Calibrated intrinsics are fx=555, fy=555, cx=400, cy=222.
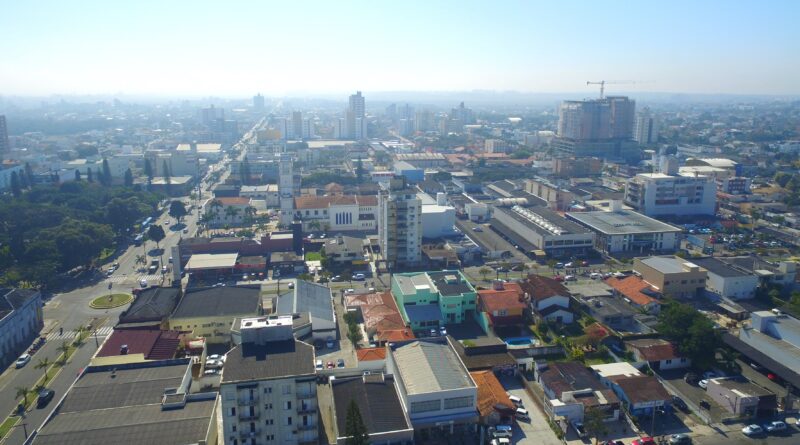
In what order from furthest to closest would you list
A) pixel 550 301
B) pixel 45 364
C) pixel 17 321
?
pixel 550 301
pixel 17 321
pixel 45 364

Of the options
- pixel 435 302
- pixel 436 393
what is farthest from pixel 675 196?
pixel 436 393

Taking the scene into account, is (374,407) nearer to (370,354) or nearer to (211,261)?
(370,354)

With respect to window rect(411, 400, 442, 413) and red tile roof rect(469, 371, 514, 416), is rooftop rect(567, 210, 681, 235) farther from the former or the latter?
window rect(411, 400, 442, 413)

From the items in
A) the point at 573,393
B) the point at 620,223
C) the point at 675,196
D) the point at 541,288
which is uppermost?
the point at 675,196

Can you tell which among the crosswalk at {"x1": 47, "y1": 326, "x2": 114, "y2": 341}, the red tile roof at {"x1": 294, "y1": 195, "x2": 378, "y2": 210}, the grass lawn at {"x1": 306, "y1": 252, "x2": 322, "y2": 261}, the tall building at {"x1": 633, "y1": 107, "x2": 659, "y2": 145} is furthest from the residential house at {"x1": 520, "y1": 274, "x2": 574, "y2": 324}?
the tall building at {"x1": 633, "y1": 107, "x2": 659, "y2": 145}

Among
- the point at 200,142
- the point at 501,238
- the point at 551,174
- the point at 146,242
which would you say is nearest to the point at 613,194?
the point at 551,174

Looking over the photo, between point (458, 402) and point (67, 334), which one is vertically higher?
point (458, 402)

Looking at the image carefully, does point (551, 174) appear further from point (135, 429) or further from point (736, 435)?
point (135, 429)

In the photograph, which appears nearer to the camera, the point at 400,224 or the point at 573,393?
the point at 573,393
